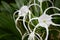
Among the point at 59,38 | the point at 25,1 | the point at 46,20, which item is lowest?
the point at 59,38

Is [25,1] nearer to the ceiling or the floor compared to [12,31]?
nearer to the ceiling

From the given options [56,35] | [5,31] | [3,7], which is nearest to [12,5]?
[3,7]

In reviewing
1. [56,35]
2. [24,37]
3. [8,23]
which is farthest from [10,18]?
[56,35]

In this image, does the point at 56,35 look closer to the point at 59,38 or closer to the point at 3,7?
the point at 59,38

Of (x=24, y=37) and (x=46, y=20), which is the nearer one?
(x=46, y=20)

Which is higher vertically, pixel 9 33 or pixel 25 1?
pixel 25 1

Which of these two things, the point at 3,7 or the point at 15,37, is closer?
the point at 15,37

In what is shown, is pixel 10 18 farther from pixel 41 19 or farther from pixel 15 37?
pixel 41 19

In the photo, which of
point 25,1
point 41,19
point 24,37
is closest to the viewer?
point 41,19

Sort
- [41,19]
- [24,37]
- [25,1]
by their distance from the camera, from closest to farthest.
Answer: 1. [41,19]
2. [24,37]
3. [25,1]
